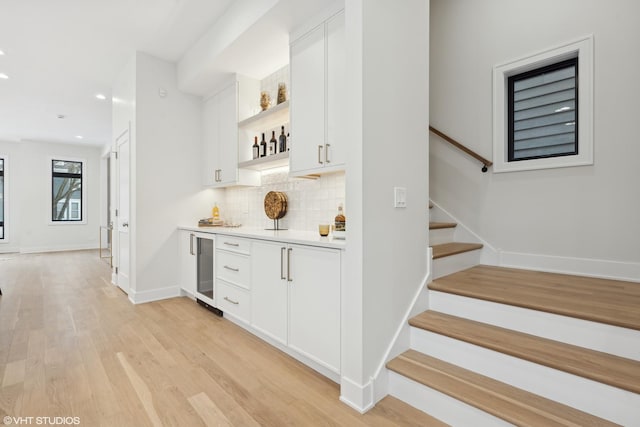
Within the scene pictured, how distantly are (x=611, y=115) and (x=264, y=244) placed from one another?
2.89m

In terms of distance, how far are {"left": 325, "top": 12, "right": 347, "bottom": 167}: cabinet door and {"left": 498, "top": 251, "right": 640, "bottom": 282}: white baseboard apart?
1933mm

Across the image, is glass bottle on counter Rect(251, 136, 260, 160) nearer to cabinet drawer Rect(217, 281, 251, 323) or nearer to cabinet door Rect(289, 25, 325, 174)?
cabinet door Rect(289, 25, 325, 174)

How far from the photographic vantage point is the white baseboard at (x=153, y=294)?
370 cm

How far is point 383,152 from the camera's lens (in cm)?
187

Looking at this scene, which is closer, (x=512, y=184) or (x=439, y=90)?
(x=512, y=184)

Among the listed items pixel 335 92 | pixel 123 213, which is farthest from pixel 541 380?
pixel 123 213

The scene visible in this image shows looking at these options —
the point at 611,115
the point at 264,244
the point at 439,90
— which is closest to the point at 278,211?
the point at 264,244

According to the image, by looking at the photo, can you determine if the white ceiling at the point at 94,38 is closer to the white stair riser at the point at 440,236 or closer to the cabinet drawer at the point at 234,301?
the white stair riser at the point at 440,236

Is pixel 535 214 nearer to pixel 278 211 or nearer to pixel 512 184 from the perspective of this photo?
pixel 512 184

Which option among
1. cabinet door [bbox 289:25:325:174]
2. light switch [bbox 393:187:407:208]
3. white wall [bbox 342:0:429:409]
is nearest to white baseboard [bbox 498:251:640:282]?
white wall [bbox 342:0:429:409]

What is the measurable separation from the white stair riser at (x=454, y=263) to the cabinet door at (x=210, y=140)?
288 cm

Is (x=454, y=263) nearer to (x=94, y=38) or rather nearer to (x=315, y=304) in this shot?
(x=315, y=304)

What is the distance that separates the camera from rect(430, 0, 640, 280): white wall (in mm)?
2359

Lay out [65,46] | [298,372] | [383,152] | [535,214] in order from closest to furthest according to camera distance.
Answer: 1. [383,152]
2. [298,372]
3. [535,214]
4. [65,46]
